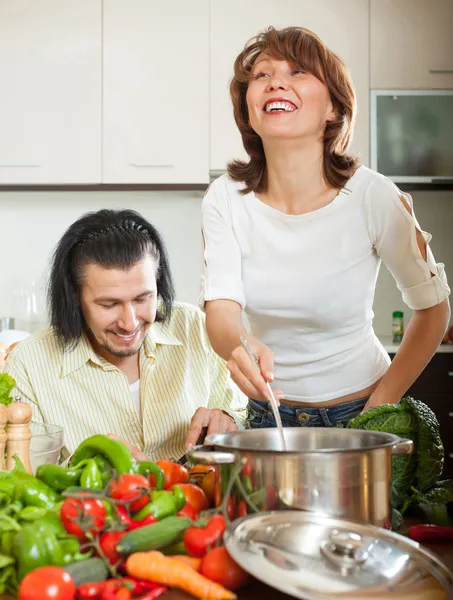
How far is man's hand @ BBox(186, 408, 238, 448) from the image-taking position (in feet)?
5.23

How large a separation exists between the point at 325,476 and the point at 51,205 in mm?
3306

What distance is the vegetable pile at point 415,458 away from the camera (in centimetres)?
108

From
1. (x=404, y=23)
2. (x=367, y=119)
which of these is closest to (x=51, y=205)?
(x=367, y=119)

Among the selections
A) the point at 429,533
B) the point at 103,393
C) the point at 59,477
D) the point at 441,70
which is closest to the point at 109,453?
the point at 59,477

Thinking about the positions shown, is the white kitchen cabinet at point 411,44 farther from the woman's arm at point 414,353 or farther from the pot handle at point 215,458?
the pot handle at point 215,458

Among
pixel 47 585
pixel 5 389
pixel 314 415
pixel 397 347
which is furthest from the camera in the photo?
pixel 397 347

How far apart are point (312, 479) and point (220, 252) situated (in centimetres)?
81

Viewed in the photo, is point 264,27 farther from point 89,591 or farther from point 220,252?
point 89,591

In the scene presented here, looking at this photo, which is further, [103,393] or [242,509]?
[103,393]

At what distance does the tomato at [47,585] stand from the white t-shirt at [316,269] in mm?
830

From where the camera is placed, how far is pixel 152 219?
3980mm

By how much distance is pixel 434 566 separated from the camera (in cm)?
77

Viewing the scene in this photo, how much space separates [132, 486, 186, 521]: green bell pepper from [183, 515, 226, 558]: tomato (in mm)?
66

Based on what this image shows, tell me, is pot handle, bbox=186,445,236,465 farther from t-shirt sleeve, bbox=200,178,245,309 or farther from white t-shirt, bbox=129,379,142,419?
white t-shirt, bbox=129,379,142,419
